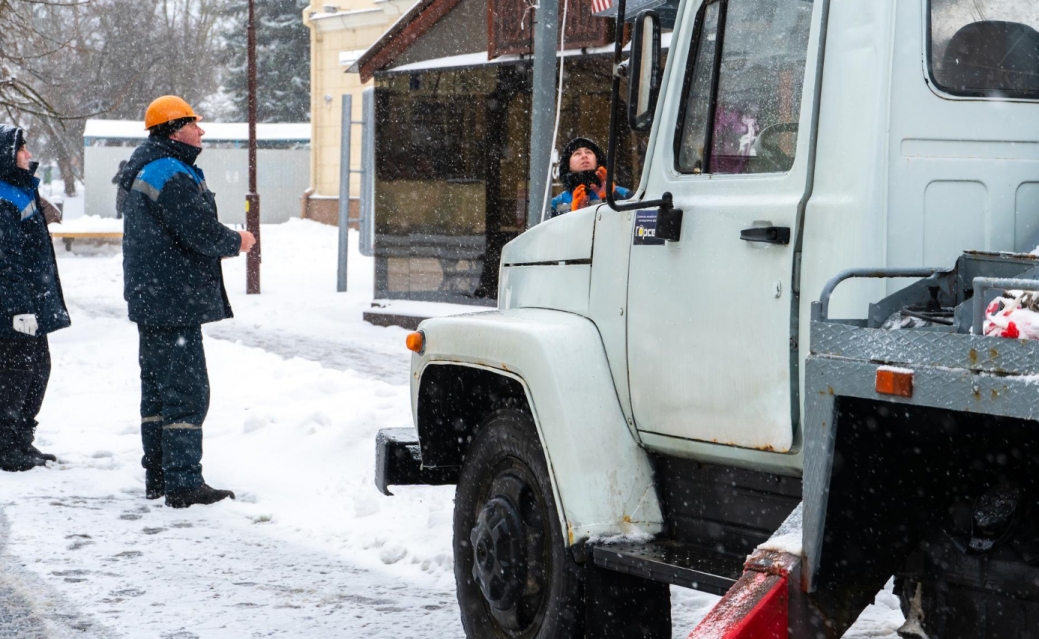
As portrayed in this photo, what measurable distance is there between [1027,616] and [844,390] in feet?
2.33

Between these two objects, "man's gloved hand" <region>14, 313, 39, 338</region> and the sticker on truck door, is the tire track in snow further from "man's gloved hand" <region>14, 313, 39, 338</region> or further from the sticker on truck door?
"man's gloved hand" <region>14, 313, 39, 338</region>

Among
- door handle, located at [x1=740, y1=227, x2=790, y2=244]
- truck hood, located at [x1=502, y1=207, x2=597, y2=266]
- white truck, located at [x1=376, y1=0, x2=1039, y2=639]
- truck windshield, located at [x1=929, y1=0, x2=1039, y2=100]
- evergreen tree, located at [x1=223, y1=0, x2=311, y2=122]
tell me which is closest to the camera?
white truck, located at [x1=376, y1=0, x2=1039, y2=639]

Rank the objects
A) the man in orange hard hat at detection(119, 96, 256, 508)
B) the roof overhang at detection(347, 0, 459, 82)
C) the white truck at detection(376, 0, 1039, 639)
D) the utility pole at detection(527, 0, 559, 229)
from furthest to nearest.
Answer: the roof overhang at detection(347, 0, 459, 82), the utility pole at detection(527, 0, 559, 229), the man in orange hard hat at detection(119, 96, 256, 508), the white truck at detection(376, 0, 1039, 639)

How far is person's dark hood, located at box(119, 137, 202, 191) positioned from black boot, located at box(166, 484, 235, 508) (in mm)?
1633

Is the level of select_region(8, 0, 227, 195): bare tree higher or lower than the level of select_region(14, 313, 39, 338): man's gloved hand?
higher

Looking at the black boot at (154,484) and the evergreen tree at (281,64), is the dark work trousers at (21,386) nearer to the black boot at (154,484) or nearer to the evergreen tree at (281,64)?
the black boot at (154,484)

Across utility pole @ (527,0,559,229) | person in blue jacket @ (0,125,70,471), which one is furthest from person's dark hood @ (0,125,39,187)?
utility pole @ (527,0,559,229)

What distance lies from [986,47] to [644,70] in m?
0.90

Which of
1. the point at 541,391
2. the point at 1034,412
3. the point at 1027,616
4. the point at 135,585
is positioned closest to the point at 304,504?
the point at 135,585

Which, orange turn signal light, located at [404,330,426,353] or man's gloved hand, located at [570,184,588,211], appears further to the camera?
man's gloved hand, located at [570,184,588,211]

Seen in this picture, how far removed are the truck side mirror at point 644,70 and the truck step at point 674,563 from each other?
122 cm

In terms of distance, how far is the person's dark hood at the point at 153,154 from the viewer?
718cm

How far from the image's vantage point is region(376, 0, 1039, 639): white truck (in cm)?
300

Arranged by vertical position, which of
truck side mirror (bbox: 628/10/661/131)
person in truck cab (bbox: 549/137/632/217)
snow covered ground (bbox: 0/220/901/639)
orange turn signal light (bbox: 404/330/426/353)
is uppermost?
truck side mirror (bbox: 628/10/661/131)
